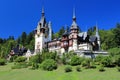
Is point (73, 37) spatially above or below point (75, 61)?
above

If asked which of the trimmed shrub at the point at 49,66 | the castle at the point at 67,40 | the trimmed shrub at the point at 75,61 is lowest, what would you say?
the trimmed shrub at the point at 49,66

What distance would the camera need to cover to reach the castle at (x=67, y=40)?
320 ft

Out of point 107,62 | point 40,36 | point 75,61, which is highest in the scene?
point 40,36

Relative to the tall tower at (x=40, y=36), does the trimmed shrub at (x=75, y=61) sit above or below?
below

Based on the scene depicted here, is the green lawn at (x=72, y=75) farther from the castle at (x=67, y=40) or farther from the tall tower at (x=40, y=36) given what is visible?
the tall tower at (x=40, y=36)

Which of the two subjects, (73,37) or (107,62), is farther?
(73,37)

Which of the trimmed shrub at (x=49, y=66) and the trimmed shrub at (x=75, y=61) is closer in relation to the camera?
the trimmed shrub at (x=49, y=66)

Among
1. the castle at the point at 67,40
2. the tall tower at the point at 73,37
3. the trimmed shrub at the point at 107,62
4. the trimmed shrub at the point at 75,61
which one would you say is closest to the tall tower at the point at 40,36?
the castle at the point at 67,40

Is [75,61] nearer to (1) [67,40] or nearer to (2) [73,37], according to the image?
Result: (2) [73,37]

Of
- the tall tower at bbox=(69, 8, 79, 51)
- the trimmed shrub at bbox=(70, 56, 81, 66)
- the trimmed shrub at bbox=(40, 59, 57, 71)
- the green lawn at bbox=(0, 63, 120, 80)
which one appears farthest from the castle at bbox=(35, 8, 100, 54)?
the green lawn at bbox=(0, 63, 120, 80)

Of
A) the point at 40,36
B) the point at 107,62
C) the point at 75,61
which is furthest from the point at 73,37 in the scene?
the point at 107,62

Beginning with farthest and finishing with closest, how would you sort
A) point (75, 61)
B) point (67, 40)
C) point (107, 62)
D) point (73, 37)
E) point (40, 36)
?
point (40, 36)
point (67, 40)
point (73, 37)
point (75, 61)
point (107, 62)

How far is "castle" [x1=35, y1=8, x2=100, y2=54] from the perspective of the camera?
320ft

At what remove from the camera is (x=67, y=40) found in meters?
100
